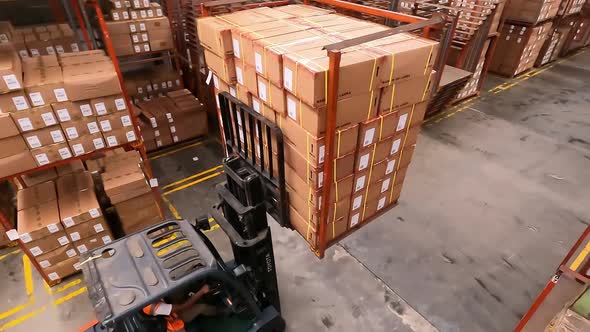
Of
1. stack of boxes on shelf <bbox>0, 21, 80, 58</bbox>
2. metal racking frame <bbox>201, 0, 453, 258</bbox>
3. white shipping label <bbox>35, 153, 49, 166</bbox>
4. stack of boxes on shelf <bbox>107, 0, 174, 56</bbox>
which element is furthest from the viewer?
stack of boxes on shelf <bbox>107, 0, 174, 56</bbox>

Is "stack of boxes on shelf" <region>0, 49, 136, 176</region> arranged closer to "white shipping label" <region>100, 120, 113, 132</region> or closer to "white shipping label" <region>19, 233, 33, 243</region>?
"white shipping label" <region>100, 120, 113, 132</region>

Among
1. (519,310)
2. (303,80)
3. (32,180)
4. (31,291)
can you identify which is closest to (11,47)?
(32,180)

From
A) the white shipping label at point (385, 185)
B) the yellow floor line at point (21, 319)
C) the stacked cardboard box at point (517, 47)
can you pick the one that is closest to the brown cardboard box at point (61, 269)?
the yellow floor line at point (21, 319)

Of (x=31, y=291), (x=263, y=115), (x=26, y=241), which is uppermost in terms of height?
(x=263, y=115)

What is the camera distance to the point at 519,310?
4.18 meters

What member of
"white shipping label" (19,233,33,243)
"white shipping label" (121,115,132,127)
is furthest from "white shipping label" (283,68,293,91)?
"white shipping label" (19,233,33,243)

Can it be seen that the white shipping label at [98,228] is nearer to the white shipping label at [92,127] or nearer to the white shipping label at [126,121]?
the white shipping label at [92,127]

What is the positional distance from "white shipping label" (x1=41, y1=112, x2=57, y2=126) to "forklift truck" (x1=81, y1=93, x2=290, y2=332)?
82.6 inches

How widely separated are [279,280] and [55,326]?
9.21 ft

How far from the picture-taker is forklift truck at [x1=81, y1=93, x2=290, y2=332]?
7.85 ft

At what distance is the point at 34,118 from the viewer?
3.87 meters

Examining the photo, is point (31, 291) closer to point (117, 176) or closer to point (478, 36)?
point (117, 176)

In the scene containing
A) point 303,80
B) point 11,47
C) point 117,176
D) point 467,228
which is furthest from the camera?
point 467,228

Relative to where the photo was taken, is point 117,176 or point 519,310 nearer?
point 519,310
